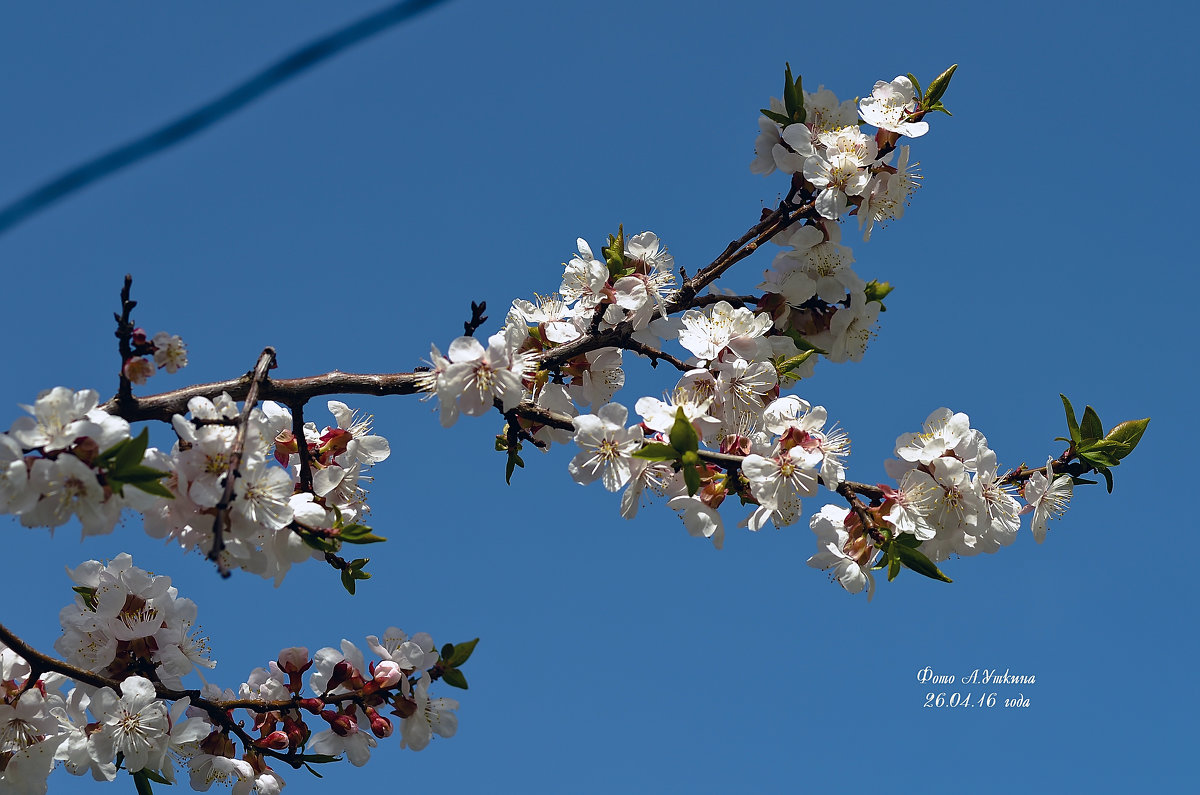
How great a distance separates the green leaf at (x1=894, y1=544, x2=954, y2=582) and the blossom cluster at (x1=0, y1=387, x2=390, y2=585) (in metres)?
1.48

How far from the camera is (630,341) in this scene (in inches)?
115

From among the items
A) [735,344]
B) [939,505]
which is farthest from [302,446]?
[939,505]

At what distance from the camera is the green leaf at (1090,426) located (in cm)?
300

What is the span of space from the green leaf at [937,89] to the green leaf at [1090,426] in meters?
1.16

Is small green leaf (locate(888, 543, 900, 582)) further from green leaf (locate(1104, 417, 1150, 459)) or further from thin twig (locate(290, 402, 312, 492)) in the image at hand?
thin twig (locate(290, 402, 312, 492))

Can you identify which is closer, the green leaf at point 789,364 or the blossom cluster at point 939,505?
the blossom cluster at point 939,505

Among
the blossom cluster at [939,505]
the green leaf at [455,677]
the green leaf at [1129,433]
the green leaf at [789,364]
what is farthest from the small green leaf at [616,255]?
the green leaf at [1129,433]

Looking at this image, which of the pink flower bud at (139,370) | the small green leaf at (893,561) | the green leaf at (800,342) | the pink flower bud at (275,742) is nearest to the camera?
the pink flower bud at (139,370)

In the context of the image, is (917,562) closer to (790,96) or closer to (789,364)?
(789,364)

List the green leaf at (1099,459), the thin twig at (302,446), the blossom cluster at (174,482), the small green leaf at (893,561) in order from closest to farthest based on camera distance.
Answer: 1. the blossom cluster at (174,482)
2. the thin twig at (302,446)
3. the small green leaf at (893,561)
4. the green leaf at (1099,459)

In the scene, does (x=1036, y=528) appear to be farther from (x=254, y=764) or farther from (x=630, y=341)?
(x=254, y=764)

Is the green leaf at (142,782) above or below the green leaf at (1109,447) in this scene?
below

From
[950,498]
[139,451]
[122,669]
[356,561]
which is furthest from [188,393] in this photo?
[950,498]

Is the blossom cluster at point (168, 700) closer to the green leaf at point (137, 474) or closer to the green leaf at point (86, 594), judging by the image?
the green leaf at point (86, 594)
